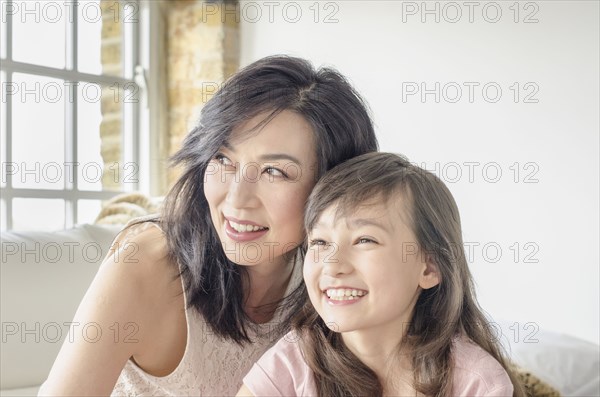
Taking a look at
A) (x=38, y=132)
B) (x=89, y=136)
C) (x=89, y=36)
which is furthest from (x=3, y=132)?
(x=89, y=36)

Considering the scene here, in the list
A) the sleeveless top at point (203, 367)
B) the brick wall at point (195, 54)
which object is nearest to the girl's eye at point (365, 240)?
the sleeveless top at point (203, 367)

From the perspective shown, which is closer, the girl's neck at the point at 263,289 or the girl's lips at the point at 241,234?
the girl's lips at the point at 241,234

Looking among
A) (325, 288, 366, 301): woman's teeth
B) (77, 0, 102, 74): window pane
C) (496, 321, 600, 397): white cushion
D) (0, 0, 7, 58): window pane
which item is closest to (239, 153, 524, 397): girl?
(325, 288, 366, 301): woman's teeth

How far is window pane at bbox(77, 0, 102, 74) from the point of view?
3180 mm

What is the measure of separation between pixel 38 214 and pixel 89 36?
2.48ft

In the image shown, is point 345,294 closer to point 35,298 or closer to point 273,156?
point 273,156

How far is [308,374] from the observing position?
123 centimetres

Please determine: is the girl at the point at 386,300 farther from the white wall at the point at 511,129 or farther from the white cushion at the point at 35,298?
the white cushion at the point at 35,298

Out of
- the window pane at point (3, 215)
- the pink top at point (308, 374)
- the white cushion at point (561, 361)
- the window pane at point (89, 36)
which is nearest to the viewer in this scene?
the pink top at point (308, 374)

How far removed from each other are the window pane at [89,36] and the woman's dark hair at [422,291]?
223 centimetres

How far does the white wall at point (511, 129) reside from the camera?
214cm

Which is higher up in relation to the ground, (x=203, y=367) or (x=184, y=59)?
(x=184, y=59)

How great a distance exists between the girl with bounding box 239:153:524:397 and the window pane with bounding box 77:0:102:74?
7.30 ft

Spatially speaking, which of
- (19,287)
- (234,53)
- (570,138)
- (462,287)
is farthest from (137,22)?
(462,287)
